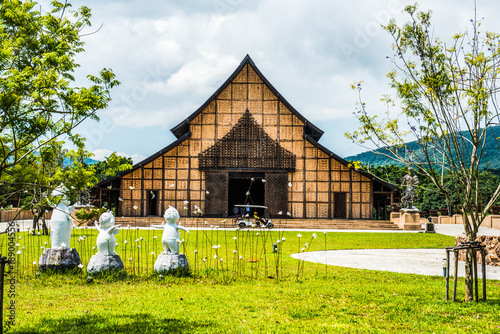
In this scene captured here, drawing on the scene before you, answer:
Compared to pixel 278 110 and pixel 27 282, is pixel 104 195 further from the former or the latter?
pixel 27 282

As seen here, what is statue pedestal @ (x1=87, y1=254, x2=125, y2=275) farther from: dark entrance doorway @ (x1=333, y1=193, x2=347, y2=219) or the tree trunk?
dark entrance doorway @ (x1=333, y1=193, x2=347, y2=219)

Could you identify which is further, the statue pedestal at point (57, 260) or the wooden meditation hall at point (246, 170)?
the wooden meditation hall at point (246, 170)

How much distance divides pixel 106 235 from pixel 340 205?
85.7ft

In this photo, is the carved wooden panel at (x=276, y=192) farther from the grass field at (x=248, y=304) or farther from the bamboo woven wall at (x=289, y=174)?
the grass field at (x=248, y=304)

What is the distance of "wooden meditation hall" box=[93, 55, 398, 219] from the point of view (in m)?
31.0

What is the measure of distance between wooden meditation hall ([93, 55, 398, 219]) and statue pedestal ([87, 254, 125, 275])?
2165 cm

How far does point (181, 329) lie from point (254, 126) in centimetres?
2634

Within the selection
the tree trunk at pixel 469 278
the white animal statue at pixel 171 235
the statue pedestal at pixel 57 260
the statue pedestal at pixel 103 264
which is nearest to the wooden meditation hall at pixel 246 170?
the statue pedestal at pixel 57 260

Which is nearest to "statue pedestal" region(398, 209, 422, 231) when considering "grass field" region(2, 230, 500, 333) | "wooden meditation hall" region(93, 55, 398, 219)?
"wooden meditation hall" region(93, 55, 398, 219)

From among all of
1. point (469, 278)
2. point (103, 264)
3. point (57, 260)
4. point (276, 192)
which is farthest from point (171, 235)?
point (276, 192)

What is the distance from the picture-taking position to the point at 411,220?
27.5m

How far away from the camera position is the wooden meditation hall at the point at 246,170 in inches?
1219

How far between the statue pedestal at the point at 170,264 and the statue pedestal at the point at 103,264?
744 mm

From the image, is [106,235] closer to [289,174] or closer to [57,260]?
[57,260]
